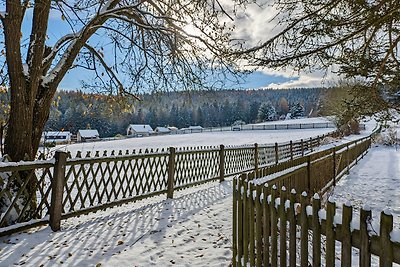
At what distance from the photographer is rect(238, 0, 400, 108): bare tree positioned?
5086mm

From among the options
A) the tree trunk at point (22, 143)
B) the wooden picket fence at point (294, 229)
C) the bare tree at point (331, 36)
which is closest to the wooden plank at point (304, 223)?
the wooden picket fence at point (294, 229)

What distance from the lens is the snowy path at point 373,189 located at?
771 cm

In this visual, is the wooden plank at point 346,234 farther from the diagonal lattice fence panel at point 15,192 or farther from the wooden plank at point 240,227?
the diagonal lattice fence panel at point 15,192

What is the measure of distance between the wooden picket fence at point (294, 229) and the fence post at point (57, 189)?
2.95 m

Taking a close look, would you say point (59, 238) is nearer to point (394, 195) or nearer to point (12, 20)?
point (12, 20)

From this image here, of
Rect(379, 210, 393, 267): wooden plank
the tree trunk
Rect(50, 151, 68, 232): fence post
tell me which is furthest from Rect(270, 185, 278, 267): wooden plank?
the tree trunk

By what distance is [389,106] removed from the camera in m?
7.44

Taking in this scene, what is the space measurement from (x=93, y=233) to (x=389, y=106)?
24.7 feet

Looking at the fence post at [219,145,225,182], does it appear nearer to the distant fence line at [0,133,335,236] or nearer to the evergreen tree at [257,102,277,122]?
the distant fence line at [0,133,335,236]

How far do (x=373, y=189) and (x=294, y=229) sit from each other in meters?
8.65

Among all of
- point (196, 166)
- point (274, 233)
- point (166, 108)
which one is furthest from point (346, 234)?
point (166, 108)

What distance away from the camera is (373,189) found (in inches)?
377

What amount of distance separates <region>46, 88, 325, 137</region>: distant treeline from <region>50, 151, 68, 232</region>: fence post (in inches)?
113

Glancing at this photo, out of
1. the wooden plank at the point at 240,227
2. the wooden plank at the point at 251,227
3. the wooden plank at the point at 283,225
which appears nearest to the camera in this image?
the wooden plank at the point at 283,225
